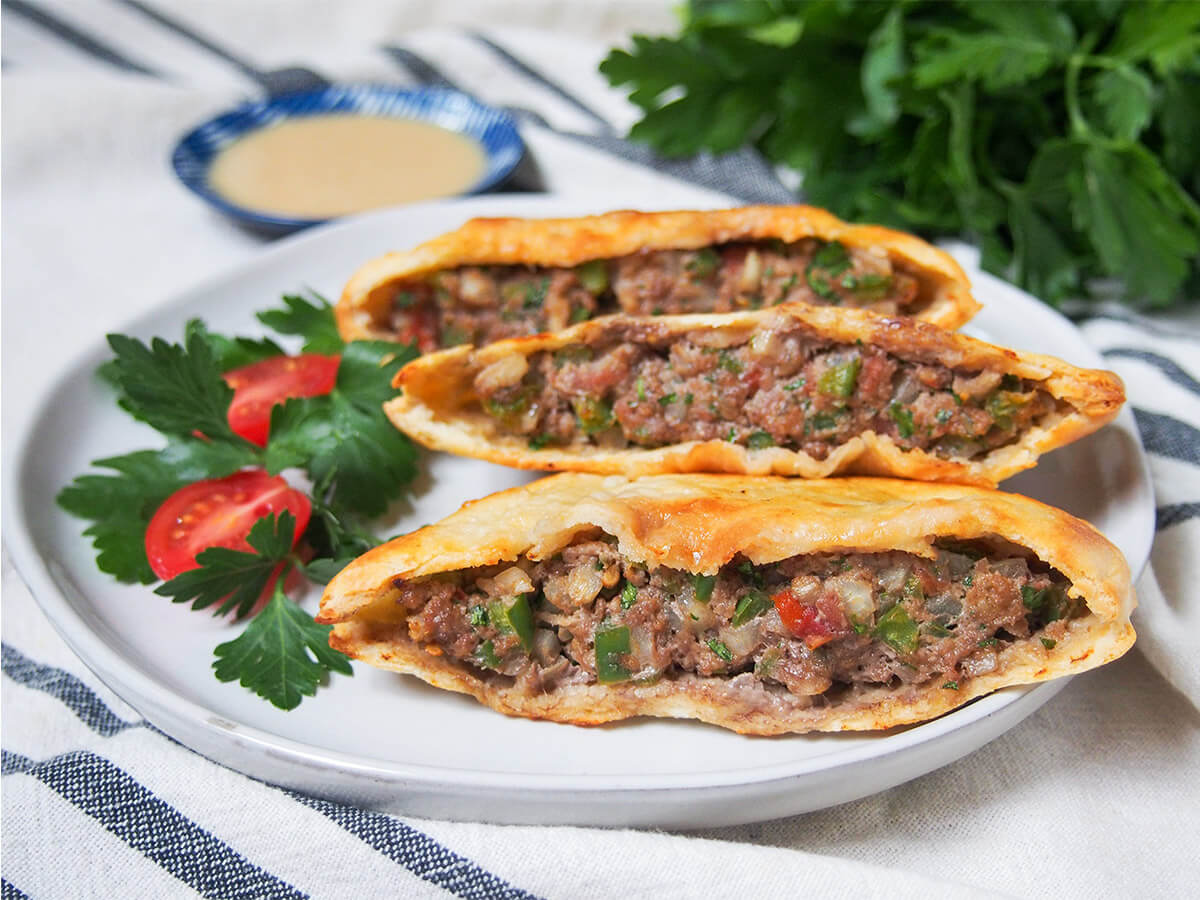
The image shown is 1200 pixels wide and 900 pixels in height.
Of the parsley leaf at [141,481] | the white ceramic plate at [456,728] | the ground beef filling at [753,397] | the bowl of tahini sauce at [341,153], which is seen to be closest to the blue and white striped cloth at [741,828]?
the white ceramic plate at [456,728]

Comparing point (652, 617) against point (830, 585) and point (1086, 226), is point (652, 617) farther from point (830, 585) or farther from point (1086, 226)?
point (1086, 226)

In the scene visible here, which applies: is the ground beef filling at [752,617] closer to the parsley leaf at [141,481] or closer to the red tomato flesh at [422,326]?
the parsley leaf at [141,481]

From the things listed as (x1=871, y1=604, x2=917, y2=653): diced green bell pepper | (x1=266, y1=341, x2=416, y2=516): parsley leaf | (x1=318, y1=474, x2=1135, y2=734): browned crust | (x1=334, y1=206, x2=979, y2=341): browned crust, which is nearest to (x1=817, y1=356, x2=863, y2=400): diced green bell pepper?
(x1=318, y1=474, x2=1135, y2=734): browned crust

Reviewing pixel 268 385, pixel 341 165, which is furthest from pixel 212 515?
pixel 341 165

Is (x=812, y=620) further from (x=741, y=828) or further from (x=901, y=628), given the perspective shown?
(x=741, y=828)

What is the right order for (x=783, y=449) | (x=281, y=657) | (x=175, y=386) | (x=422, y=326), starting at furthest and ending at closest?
(x=422, y=326), (x=175, y=386), (x=783, y=449), (x=281, y=657)

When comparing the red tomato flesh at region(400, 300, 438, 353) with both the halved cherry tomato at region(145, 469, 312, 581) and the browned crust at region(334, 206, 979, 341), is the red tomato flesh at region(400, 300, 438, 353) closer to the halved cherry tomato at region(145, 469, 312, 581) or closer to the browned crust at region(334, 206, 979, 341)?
the browned crust at region(334, 206, 979, 341)

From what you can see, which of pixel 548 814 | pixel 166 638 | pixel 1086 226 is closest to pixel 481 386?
pixel 166 638
